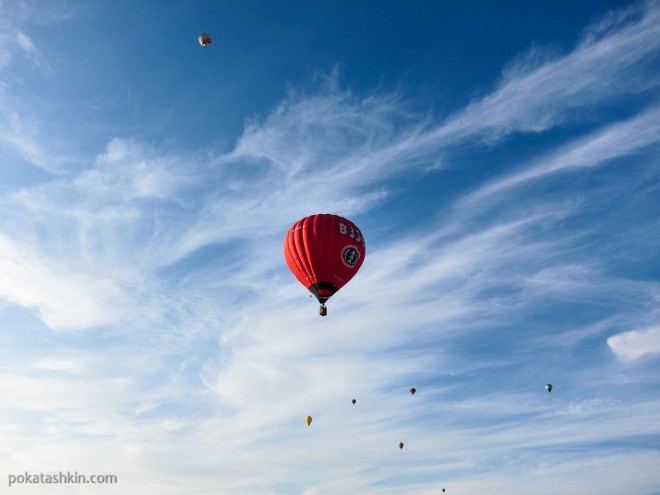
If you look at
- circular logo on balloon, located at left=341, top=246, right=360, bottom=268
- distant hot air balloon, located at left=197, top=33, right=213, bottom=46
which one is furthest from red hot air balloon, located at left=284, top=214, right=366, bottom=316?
distant hot air balloon, located at left=197, top=33, right=213, bottom=46

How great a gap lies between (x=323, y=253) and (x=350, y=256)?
2.82 m

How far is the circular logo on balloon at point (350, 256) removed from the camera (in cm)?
5091

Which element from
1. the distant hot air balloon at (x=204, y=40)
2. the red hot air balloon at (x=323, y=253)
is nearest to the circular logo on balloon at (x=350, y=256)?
the red hot air balloon at (x=323, y=253)

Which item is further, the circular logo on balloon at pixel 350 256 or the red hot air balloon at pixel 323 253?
the circular logo on balloon at pixel 350 256

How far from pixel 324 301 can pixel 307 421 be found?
2872 cm

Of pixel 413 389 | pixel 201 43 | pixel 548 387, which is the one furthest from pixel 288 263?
pixel 548 387

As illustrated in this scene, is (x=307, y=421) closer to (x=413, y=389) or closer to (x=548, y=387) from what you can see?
(x=413, y=389)

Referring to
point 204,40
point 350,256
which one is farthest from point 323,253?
point 204,40

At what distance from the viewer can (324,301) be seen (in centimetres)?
5112

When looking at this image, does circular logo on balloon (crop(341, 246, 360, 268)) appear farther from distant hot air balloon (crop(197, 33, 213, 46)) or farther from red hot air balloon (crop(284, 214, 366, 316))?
distant hot air balloon (crop(197, 33, 213, 46))

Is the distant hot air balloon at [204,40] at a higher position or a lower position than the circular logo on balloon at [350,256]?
higher

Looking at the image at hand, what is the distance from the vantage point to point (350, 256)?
51438 mm

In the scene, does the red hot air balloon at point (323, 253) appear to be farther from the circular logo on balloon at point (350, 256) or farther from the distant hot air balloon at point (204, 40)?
the distant hot air balloon at point (204, 40)

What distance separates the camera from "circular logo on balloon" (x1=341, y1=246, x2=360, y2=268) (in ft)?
167
